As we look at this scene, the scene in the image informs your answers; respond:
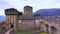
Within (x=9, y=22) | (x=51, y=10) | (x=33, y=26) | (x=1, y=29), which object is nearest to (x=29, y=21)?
(x=33, y=26)

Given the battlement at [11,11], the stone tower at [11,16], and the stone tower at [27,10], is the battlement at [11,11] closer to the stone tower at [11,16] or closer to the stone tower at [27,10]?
the stone tower at [11,16]

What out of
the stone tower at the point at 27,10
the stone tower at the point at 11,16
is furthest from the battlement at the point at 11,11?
the stone tower at the point at 27,10

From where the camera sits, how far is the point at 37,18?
20469 millimetres

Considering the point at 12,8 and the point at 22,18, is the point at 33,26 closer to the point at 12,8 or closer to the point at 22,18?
the point at 22,18

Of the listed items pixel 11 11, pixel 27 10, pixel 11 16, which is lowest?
pixel 11 16

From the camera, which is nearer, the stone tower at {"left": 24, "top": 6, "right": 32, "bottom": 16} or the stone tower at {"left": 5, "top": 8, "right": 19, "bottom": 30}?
the stone tower at {"left": 5, "top": 8, "right": 19, "bottom": 30}

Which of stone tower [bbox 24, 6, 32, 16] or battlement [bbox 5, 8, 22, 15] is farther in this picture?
stone tower [bbox 24, 6, 32, 16]

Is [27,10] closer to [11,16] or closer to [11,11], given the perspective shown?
[11,16]

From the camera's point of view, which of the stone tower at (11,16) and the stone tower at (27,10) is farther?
the stone tower at (27,10)

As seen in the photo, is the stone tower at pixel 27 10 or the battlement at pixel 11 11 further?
the stone tower at pixel 27 10

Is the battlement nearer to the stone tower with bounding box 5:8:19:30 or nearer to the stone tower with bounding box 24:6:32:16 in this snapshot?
the stone tower with bounding box 5:8:19:30

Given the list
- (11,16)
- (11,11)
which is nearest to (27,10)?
(11,16)

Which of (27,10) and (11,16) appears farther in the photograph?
(27,10)

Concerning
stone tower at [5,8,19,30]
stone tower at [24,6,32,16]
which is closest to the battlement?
stone tower at [5,8,19,30]
